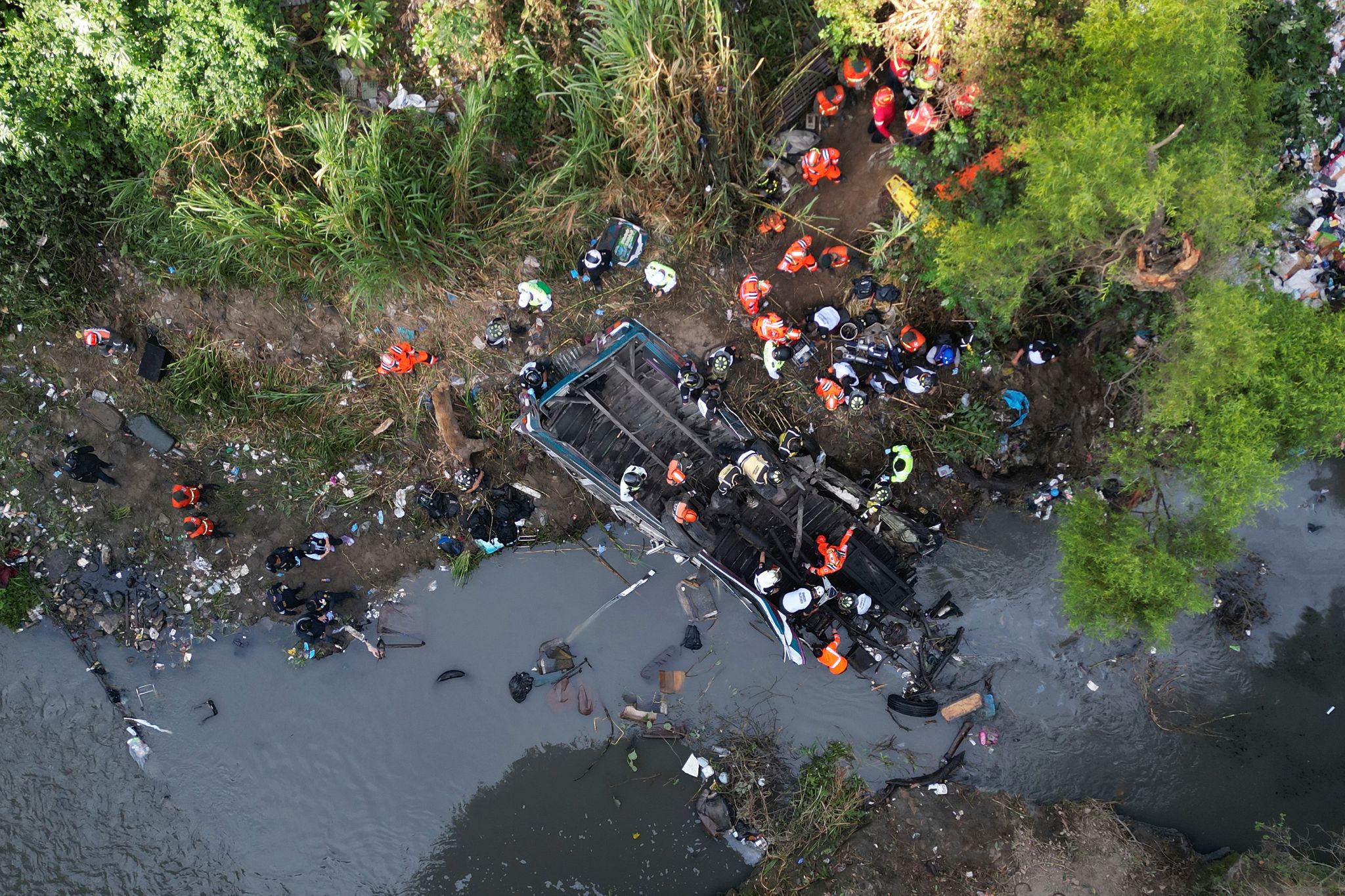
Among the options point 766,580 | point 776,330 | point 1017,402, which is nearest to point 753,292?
point 776,330

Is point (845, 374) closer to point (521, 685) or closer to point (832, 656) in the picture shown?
point (832, 656)

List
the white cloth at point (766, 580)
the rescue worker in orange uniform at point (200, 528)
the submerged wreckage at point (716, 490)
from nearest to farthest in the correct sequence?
the white cloth at point (766, 580) < the submerged wreckage at point (716, 490) < the rescue worker in orange uniform at point (200, 528)

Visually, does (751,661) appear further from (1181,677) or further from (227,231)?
(227,231)

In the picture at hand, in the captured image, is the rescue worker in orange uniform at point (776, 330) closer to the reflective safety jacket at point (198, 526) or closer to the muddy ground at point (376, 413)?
the muddy ground at point (376, 413)

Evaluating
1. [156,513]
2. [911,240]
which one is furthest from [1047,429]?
[156,513]

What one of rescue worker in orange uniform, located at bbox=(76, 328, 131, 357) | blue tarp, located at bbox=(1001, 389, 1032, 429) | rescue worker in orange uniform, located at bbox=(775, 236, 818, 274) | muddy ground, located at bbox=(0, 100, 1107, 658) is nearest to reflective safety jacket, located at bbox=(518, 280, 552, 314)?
muddy ground, located at bbox=(0, 100, 1107, 658)

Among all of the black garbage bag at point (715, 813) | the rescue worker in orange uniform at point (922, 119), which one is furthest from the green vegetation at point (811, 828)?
the rescue worker in orange uniform at point (922, 119)
